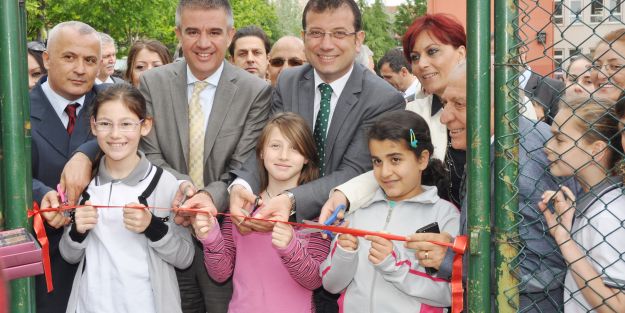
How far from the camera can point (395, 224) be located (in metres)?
3.50

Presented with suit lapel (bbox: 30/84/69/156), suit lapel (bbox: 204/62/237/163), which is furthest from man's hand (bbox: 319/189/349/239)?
suit lapel (bbox: 30/84/69/156)

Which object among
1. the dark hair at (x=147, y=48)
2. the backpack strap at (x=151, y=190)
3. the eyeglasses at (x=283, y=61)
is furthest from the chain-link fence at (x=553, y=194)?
the dark hair at (x=147, y=48)

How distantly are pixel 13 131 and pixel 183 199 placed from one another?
39.6 inches

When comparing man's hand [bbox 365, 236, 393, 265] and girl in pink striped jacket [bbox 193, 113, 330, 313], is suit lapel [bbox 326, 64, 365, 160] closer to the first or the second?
girl in pink striped jacket [bbox 193, 113, 330, 313]

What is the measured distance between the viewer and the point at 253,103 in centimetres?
434

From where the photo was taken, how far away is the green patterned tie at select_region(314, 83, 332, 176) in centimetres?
409

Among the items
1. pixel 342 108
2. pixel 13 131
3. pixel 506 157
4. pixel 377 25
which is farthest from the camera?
pixel 377 25

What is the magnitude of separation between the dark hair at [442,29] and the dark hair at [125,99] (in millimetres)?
1792

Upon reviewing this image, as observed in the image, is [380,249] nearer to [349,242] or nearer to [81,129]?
[349,242]

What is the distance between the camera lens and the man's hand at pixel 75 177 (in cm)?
370

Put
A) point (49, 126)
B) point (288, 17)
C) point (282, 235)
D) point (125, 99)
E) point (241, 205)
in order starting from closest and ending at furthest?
point (282, 235) → point (241, 205) → point (125, 99) → point (49, 126) → point (288, 17)

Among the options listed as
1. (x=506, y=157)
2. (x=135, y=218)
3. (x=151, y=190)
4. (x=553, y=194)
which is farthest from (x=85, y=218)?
(x=553, y=194)

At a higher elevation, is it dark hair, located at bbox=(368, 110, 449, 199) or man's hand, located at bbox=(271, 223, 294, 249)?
dark hair, located at bbox=(368, 110, 449, 199)

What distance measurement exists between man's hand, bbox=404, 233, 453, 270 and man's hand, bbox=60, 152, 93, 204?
6.06 feet
